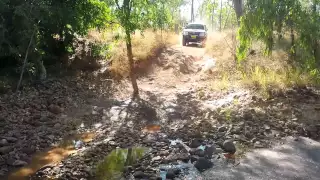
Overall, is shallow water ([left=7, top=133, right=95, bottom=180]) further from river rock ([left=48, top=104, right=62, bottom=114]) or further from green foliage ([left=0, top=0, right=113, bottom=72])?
→ green foliage ([left=0, top=0, right=113, bottom=72])

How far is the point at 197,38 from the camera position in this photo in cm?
2055

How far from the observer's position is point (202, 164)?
5789mm

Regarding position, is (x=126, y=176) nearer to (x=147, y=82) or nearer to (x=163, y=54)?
(x=147, y=82)

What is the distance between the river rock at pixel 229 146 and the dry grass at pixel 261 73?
3.12 meters

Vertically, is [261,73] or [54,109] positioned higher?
[261,73]

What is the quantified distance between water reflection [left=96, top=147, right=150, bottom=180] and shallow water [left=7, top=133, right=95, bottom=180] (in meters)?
0.92

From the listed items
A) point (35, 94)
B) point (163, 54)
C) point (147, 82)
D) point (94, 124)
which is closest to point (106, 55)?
point (147, 82)

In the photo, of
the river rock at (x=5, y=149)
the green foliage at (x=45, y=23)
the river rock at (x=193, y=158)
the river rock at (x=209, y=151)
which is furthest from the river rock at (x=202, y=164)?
the green foliage at (x=45, y=23)

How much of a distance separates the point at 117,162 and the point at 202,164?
1.57 metres

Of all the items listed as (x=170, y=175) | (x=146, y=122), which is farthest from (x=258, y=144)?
(x=146, y=122)

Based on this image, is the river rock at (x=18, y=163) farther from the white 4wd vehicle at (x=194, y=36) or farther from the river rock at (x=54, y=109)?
the white 4wd vehicle at (x=194, y=36)

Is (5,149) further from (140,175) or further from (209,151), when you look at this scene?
(209,151)

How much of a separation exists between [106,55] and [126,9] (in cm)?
395

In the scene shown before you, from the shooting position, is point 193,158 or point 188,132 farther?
point 188,132
